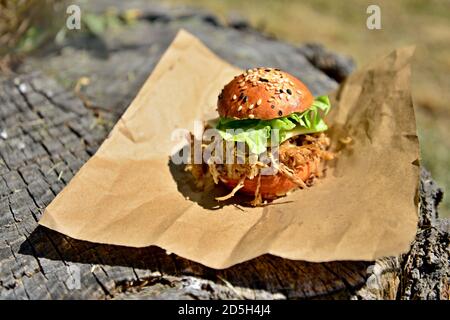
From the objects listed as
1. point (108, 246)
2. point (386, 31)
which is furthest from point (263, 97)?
point (386, 31)

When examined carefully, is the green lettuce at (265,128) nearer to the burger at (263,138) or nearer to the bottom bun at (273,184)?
the burger at (263,138)

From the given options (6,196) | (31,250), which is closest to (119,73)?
(6,196)

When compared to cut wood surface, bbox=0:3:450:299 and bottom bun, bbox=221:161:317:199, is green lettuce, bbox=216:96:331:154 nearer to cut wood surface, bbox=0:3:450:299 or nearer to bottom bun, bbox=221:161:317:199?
bottom bun, bbox=221:161:317:199

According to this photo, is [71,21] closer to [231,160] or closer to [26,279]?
[231,160]

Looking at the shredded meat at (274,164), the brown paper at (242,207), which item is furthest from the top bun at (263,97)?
the brown paper at (242,207)

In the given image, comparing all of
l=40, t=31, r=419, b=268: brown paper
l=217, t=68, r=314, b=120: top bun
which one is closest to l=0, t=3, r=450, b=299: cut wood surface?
l=40, t=31, r=419, b=268: brown paper

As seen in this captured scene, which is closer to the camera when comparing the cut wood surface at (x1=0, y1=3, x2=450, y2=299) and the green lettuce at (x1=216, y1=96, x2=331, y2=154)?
the cut wood surface at (x1=0, y1=3, x2=450, y2=299)
